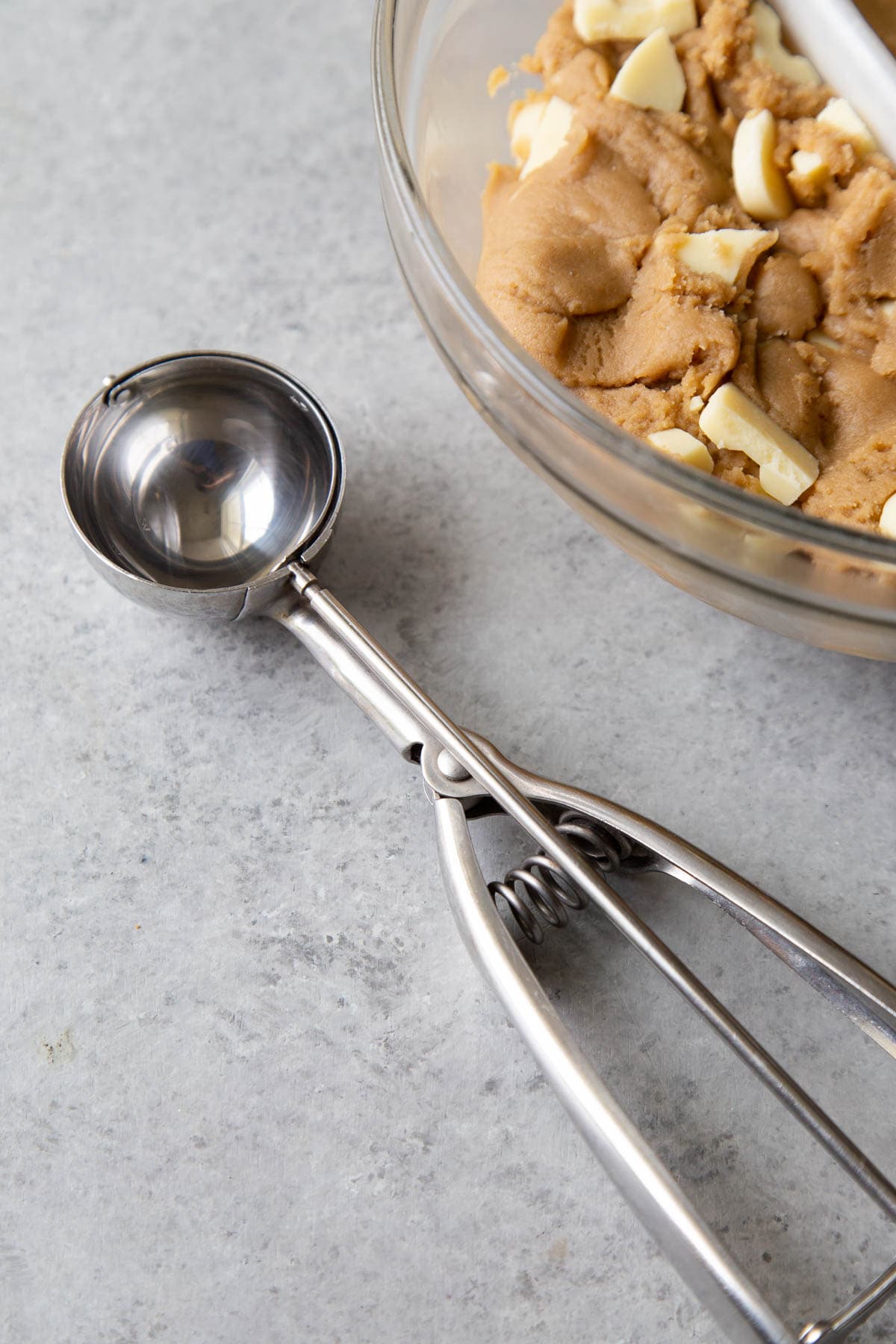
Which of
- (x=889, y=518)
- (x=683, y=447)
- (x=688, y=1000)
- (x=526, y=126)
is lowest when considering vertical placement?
(x=688, y=1000)

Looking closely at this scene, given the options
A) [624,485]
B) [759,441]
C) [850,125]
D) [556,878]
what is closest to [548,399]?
[624,485]

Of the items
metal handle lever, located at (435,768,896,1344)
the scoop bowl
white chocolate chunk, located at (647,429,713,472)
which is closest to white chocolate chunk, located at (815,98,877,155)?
white chocolate chunk, located at (647,429,713,472)

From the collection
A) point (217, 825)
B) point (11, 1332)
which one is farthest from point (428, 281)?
point (11, 1332)

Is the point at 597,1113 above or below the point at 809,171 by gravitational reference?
below

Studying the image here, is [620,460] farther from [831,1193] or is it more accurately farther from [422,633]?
[831,1193]

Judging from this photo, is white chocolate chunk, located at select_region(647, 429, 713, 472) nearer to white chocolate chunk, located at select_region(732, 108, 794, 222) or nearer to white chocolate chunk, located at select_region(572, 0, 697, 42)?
white chocolate chunk, located at select_region(732, 108, 794, 222)

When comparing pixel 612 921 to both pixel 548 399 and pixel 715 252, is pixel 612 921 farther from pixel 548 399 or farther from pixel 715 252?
pixel 715 252
